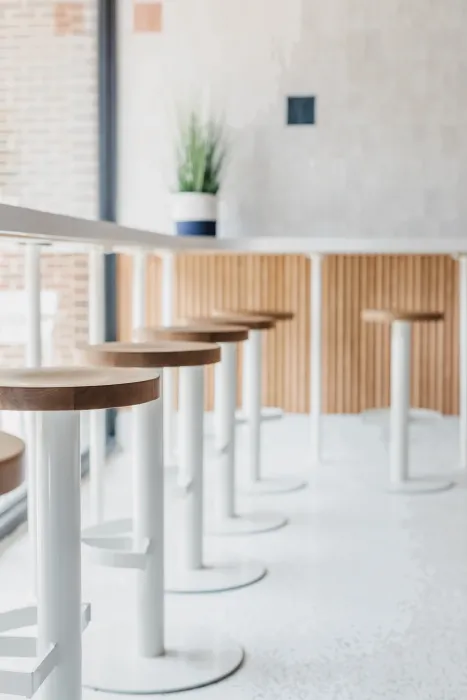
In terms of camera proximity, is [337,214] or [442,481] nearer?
[442,481]

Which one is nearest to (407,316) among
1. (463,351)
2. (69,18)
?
(463,351)

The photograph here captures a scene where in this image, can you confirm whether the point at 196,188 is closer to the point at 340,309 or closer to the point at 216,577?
the point at 340,309

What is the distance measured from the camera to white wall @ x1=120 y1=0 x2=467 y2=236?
4.13 m

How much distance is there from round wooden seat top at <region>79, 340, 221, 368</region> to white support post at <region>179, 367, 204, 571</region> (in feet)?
1.01

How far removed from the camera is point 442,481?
324 centimetres

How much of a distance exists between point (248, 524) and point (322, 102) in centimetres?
213

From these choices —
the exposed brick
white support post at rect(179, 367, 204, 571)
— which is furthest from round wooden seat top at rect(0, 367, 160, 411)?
the exposed brick

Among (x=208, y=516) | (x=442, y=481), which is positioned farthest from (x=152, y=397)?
(x=442, y=481)

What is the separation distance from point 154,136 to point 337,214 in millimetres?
854

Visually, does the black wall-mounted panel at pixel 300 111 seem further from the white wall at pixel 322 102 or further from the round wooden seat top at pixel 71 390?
the round wooden seat top at pixel 71 390

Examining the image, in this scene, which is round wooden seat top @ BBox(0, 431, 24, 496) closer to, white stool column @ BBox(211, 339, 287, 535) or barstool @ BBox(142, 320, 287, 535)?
barstool @ BBox(142, 320, 287, 535)

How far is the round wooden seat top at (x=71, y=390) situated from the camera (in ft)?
3.92

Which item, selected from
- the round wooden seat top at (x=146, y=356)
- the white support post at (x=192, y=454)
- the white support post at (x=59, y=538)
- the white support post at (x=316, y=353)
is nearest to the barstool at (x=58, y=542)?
the white support post at (x=59, y=538)

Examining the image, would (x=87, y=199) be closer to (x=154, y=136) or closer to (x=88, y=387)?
(x=154, y=136)
